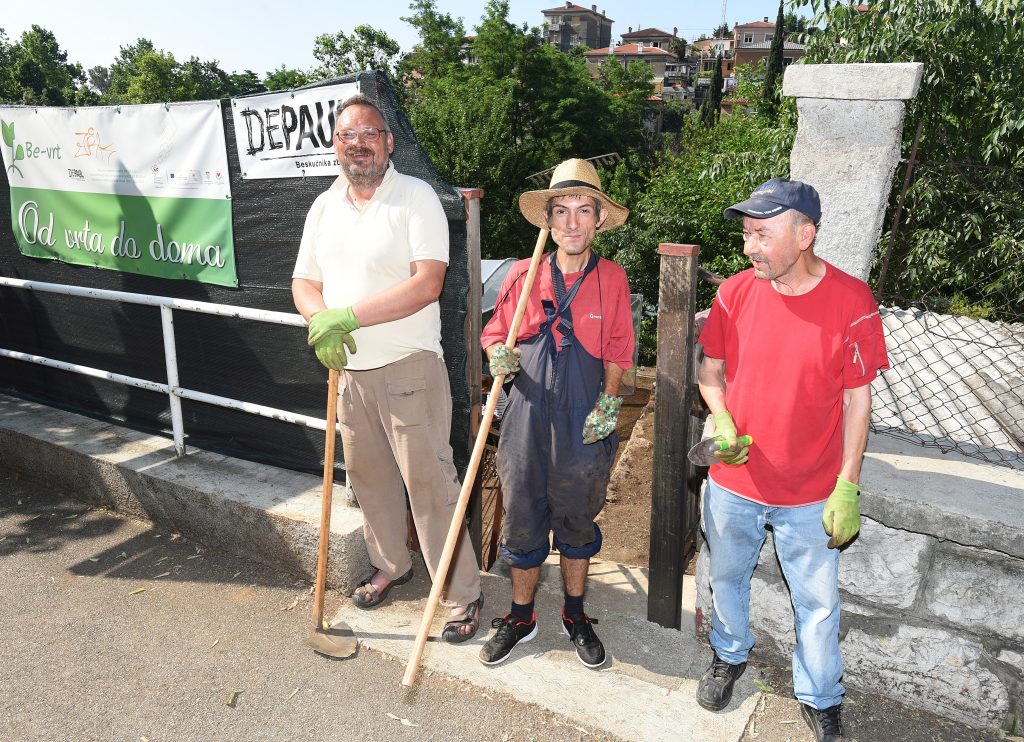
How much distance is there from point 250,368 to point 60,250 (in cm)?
197

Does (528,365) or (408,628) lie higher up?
(528,365)

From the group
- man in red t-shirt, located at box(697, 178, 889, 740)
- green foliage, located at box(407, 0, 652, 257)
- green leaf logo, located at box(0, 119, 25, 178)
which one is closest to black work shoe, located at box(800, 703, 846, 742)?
man in red t-shirt, located at box(697, 178, 889, 740)

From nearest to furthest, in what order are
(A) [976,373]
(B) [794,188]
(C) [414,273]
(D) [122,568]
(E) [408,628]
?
(B) [794,188], (C) [414,273], (E) [408,628], (D) [122,568], (A) [976,373]

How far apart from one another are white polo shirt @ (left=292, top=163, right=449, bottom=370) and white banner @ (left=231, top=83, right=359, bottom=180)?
514mm

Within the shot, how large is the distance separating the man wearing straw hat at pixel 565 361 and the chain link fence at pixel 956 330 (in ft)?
4.51

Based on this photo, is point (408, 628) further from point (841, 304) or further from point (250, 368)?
point (841, 304)

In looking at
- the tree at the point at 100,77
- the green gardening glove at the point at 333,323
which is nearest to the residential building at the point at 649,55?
the tree at the point at 100,77

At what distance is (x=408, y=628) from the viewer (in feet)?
11.3

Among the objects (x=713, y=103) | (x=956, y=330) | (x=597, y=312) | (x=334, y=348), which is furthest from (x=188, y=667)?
(x=713, y=103)

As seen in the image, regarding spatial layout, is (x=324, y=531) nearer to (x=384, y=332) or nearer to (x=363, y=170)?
(x=384, y=332)

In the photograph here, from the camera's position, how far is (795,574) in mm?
2693

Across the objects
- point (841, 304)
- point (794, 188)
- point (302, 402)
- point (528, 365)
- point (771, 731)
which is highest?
point (794, 188)

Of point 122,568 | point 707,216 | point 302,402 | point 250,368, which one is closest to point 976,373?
point 302,402

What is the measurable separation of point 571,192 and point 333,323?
3.64 ft
